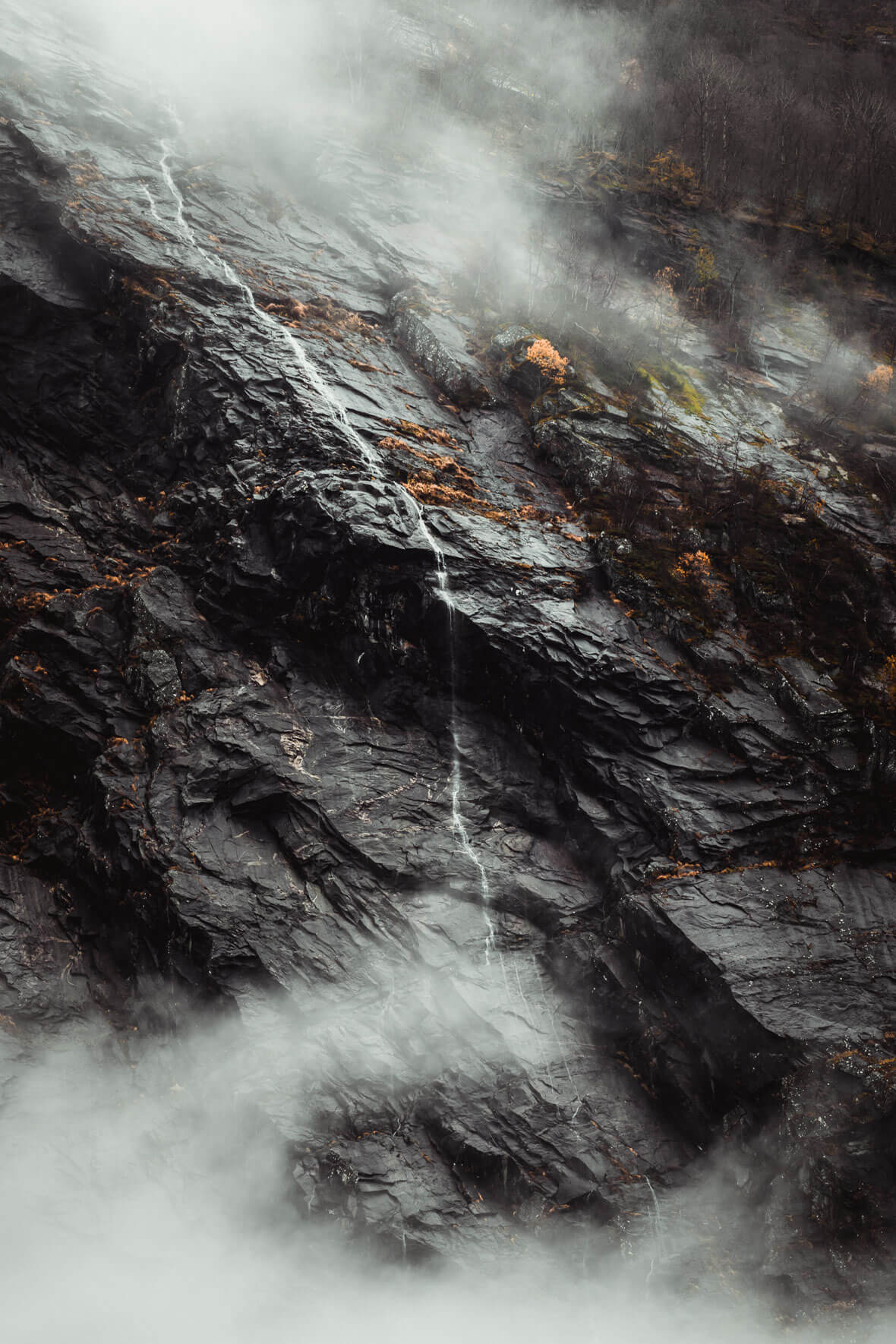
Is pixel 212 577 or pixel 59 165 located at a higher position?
pixel 59 165

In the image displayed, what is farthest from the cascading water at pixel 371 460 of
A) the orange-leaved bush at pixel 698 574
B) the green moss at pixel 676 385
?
the green moss at pixel 676 385

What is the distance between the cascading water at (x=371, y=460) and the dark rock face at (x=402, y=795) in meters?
0.08

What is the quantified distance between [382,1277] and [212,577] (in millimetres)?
10686

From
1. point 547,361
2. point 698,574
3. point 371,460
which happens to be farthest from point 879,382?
point 371,460

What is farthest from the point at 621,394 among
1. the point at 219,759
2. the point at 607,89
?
the point at 607,89

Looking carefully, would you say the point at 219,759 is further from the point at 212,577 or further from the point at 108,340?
the point at 108,340

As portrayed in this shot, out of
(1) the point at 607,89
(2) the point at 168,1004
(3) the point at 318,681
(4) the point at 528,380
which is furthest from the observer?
(1) the point at 607,89

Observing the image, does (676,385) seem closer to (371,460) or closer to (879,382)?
(879,382)

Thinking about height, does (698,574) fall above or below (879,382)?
below

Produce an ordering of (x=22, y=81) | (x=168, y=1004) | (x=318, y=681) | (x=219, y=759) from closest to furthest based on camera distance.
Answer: (x=168, y=1004) < (x=219, y=759) < (x=318, y=681) < (x=22, y=81)

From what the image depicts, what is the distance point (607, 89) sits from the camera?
1172 inches

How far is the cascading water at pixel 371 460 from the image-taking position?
1131 centimetres

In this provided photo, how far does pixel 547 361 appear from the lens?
17000 millimetres

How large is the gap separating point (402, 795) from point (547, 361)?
37.0ft
